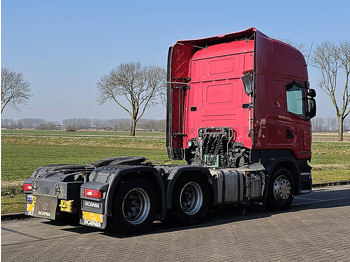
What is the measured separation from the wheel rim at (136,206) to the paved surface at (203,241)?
1.16 feet

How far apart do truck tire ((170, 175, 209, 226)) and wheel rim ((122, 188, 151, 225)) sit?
2.25ft

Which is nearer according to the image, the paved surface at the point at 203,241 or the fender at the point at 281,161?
the paved surface at the point at 203,241

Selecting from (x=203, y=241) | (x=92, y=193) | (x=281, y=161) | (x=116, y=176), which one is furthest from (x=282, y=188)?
(x=92, y=193)

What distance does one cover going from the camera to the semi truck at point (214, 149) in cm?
870

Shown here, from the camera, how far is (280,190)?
1180cm

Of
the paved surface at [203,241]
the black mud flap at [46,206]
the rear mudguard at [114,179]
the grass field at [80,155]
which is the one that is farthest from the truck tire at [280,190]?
the black mud flap at [46,206]

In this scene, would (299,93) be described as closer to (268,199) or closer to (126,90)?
(268,199)

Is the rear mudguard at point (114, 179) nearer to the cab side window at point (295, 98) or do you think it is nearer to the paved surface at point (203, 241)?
the paved surface at point (203, 241)

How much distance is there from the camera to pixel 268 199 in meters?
11.6

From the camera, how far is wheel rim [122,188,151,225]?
28.5 feet

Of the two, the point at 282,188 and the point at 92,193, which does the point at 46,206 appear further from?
the point at 282,188

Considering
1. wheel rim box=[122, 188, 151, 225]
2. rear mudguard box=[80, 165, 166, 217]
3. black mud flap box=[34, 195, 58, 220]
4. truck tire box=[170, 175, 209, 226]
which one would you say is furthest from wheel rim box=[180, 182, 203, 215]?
black mud flap box=[34, 195, 58, 220]

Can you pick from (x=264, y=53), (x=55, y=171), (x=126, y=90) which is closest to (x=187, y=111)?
(x=264, y=53)

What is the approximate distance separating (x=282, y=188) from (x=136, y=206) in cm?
438
